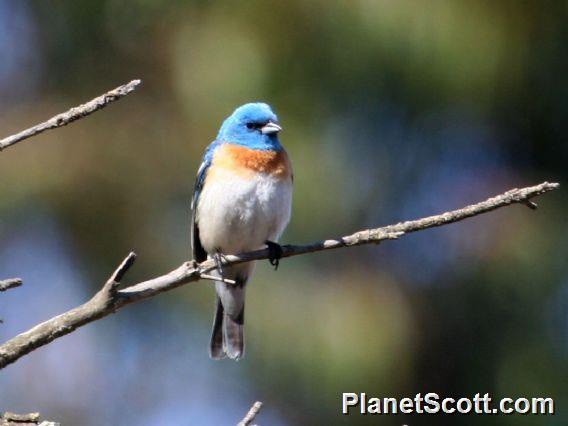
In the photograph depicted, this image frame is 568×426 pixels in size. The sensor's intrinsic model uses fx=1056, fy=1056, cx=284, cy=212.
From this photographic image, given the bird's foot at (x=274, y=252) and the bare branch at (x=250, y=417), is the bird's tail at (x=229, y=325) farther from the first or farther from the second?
the bare branch at (x=250, y=417)

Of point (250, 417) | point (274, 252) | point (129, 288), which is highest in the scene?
point (274, 252)

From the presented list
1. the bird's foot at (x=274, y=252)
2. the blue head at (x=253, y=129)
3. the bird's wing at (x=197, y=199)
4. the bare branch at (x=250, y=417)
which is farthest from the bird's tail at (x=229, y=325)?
the bare branch at (x=250, y=417)

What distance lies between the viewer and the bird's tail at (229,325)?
5.37 metres

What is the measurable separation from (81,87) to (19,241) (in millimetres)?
1231

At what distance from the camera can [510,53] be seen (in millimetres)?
7727

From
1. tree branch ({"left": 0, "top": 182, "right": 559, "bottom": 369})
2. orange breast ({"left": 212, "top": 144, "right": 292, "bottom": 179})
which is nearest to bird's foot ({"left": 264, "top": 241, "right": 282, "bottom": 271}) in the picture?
orange breast ({"left": 212, "top": 144, "right": 292, "bottom": 179})

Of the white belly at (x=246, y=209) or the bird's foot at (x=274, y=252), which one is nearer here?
the bird's foot at (x=274, y=252)

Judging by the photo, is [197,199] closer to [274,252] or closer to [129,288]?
[274,252]

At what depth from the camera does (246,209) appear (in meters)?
4.76

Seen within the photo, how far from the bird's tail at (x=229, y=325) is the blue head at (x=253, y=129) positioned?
2.53 ft

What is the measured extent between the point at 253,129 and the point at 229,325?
1037 mm

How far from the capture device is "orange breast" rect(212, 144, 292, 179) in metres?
4.81

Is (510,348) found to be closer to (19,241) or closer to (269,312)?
(269,312)

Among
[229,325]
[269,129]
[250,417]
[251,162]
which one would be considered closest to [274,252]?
[251,162]
